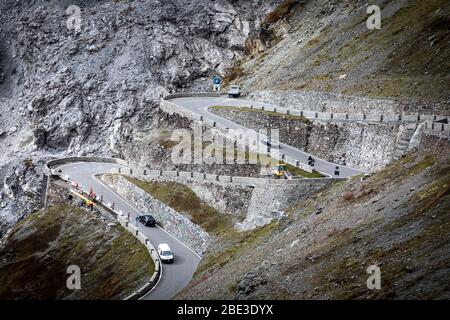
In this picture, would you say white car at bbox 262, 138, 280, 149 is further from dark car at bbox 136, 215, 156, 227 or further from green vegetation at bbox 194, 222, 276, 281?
green vegetation at bbox 194, 222, 276, 281

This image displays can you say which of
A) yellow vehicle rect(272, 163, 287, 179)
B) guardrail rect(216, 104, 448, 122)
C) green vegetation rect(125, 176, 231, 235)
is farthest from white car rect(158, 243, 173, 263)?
guardrail rect(216, 104, 448, 122)

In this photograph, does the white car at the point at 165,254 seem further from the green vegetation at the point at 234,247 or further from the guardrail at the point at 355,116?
the guardrail at the point at 355,116

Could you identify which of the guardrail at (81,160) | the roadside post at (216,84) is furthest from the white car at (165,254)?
the roadside post at (216,84)

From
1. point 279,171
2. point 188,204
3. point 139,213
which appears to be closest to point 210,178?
point 188,204

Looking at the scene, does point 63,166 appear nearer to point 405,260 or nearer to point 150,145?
point 150,145

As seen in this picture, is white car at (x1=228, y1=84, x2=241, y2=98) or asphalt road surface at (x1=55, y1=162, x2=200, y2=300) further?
white car at (x1=228, y1=84, x2=241, y2=98)

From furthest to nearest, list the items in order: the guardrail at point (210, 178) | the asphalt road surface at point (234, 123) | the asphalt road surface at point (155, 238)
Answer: the asphalt road surface at point (234, 123), the guardrail at point (210, 178), the asphalt road surface at point (155, 238)
